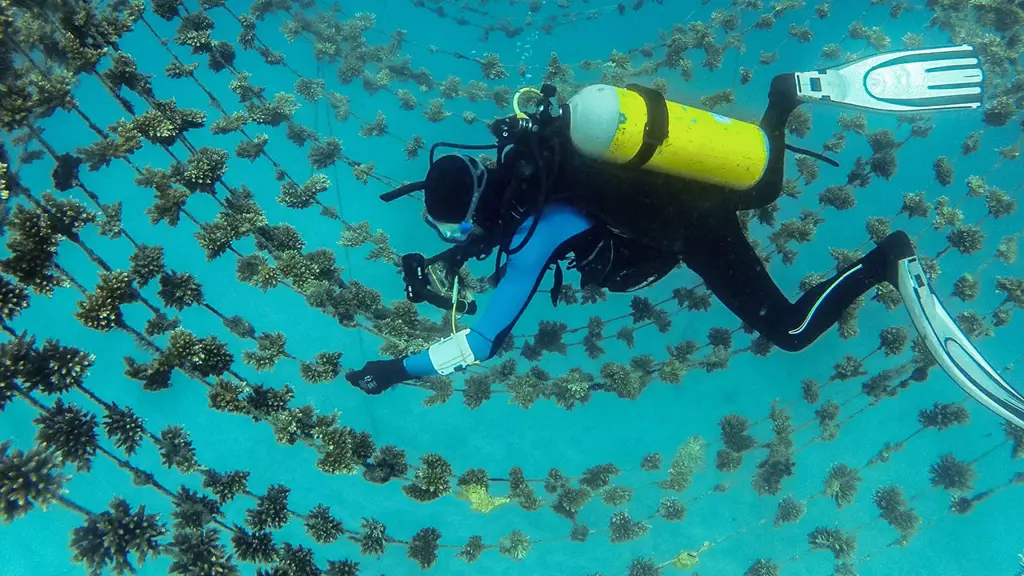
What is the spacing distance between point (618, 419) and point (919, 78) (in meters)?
8.23

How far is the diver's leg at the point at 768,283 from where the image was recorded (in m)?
5.57

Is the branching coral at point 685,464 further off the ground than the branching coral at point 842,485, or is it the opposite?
the branching coral at point 685,464

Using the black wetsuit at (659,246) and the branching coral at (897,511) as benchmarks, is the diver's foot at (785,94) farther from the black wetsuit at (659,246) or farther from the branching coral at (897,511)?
the branching coral at (897,511)

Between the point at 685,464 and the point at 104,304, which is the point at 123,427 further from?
the point at 685,464

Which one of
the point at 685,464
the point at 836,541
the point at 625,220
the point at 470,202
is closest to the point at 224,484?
the point at 470,202

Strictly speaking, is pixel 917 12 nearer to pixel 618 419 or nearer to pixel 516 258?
pixel 618 419

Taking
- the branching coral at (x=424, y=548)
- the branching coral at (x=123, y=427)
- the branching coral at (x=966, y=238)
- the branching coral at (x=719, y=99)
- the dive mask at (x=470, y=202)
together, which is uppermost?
the branching coral at (x=719, y=99)

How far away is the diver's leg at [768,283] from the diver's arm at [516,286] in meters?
1.58

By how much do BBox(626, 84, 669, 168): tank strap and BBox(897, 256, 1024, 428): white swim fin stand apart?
3916mm

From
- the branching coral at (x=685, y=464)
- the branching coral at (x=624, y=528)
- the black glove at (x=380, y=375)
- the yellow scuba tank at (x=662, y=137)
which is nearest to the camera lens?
the yellow scuba tank at (x=662, y=137)

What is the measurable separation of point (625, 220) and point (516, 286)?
1.24 m

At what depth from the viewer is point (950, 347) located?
6.07 metres

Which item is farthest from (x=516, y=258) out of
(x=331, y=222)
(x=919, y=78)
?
(x=331, y=222)

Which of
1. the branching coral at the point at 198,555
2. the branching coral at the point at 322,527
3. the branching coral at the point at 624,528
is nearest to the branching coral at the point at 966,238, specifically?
the branching coral at the point at 624,528
